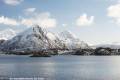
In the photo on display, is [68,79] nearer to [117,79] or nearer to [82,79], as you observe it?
[82,79]

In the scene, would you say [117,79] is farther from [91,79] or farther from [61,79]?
[61,79]

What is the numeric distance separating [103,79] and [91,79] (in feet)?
15.0

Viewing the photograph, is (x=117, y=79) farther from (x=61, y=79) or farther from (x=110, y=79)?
(x=61, y=79)

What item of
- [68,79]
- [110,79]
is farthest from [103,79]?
[68,79]

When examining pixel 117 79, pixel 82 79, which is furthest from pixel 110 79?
pixel 82 79

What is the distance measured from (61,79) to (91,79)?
397 inches

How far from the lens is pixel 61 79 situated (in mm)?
103875

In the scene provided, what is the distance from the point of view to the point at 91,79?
342 ft

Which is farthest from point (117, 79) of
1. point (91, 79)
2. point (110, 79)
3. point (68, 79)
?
point (68, 79)

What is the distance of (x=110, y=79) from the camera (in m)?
107

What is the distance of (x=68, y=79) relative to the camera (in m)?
105

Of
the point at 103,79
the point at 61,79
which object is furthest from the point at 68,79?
the point at 103,79

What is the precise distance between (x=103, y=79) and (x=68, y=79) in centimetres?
1205

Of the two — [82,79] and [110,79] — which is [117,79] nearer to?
[110,79]
